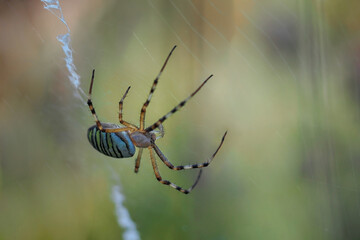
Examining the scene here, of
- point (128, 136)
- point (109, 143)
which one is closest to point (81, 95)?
point (128, 136)

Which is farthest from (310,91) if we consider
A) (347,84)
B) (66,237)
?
(66,237)

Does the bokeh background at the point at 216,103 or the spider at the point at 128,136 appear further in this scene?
the bokeh background at the point at 216,103

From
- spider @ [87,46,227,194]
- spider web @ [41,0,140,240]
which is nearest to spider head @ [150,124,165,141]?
spider @ [87,46,227,194]

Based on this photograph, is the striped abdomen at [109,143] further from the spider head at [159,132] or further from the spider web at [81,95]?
the spider web at [81,95]

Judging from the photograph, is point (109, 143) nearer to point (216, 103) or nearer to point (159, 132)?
point (159, 132)

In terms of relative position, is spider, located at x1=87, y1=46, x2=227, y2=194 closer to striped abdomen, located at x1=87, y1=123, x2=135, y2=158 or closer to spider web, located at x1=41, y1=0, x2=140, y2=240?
striped abdomen, located at x1=87, y1=123, x2=135, y2=158

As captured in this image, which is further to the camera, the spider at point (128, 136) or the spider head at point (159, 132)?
the spider head at point (159, 132)

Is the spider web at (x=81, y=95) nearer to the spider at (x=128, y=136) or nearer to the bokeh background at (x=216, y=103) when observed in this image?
Answer: the bokeh background at (x=216, y=103)

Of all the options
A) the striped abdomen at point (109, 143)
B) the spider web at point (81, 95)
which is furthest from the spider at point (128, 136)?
the spider web at point (81, 95)

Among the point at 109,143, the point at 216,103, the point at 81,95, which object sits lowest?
the point at 109,143
